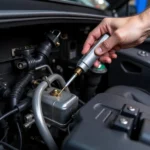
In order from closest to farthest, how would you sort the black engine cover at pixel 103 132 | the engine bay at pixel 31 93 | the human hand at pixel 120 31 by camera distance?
the black engine cover at pixel 103 132, the engine bay at pixel 31 93, the human hand at pixel 120 31

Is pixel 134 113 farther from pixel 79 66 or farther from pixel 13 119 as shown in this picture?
pixel 13 119

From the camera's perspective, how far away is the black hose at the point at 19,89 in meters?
0.55

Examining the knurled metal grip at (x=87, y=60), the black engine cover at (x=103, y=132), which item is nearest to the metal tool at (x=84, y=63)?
the knurled metal grip at (x=87, y=60)

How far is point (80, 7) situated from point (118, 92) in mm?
411

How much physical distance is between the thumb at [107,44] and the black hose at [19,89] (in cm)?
23

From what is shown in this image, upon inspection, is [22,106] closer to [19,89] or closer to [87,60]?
[19,89]

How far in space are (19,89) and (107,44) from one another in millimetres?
302

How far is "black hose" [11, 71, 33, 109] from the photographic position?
1.82ft

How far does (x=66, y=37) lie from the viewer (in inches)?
35.9

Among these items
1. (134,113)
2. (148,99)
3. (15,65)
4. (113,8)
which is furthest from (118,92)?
(113,8)

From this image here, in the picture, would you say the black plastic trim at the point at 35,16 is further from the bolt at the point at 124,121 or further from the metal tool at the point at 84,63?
the bolt at the point at 124,121

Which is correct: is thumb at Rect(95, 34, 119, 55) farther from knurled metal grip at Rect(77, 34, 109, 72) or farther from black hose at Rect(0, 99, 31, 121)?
black hose at Rect(0, 99, 31, 121)

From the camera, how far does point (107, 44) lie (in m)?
0.62

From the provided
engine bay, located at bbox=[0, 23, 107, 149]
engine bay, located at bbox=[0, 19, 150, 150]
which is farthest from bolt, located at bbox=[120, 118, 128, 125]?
engine bay, located at bbox=[0, 23, 107, 149]
